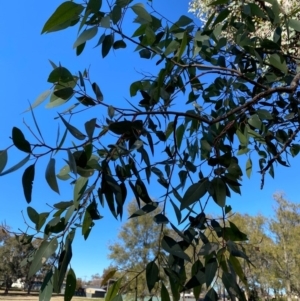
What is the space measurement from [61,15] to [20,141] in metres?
0.18

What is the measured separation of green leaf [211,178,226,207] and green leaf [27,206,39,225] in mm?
272

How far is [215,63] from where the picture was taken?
2.95 feet

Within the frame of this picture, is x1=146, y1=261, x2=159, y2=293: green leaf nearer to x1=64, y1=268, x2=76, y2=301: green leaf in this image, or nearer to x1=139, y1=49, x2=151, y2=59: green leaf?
x1=64, y1=268, x2=76, y2=301: green leaf

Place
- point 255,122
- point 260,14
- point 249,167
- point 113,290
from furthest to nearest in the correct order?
point 249,167
point 255,122
point 260,14
point 113,290

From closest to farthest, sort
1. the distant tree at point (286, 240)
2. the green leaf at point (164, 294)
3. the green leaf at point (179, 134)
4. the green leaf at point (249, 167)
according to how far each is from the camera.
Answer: the green leaf at point (164, 294) → the green leaf at point (179, 134) → the green leaf at point (249, 167) → the distant tree at point (286, 240)

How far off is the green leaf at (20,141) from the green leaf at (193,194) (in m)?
0.22

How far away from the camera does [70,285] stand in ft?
1.61

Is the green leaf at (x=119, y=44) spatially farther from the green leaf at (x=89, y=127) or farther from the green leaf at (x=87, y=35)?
the green leaf at (x=89, y=127)

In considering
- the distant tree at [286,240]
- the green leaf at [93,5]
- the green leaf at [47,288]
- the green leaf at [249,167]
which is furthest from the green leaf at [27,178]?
the distant tree at [286,240]

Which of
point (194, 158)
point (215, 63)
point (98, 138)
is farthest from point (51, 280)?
point (215, 63)

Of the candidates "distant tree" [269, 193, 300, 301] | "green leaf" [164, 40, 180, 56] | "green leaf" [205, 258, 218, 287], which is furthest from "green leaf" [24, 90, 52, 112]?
"distant tree" [269, 193, 300, 301]

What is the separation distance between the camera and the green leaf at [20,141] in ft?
1.27

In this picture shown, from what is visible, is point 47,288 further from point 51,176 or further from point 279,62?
point 279,62

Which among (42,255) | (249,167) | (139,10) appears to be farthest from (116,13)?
(249,167)
